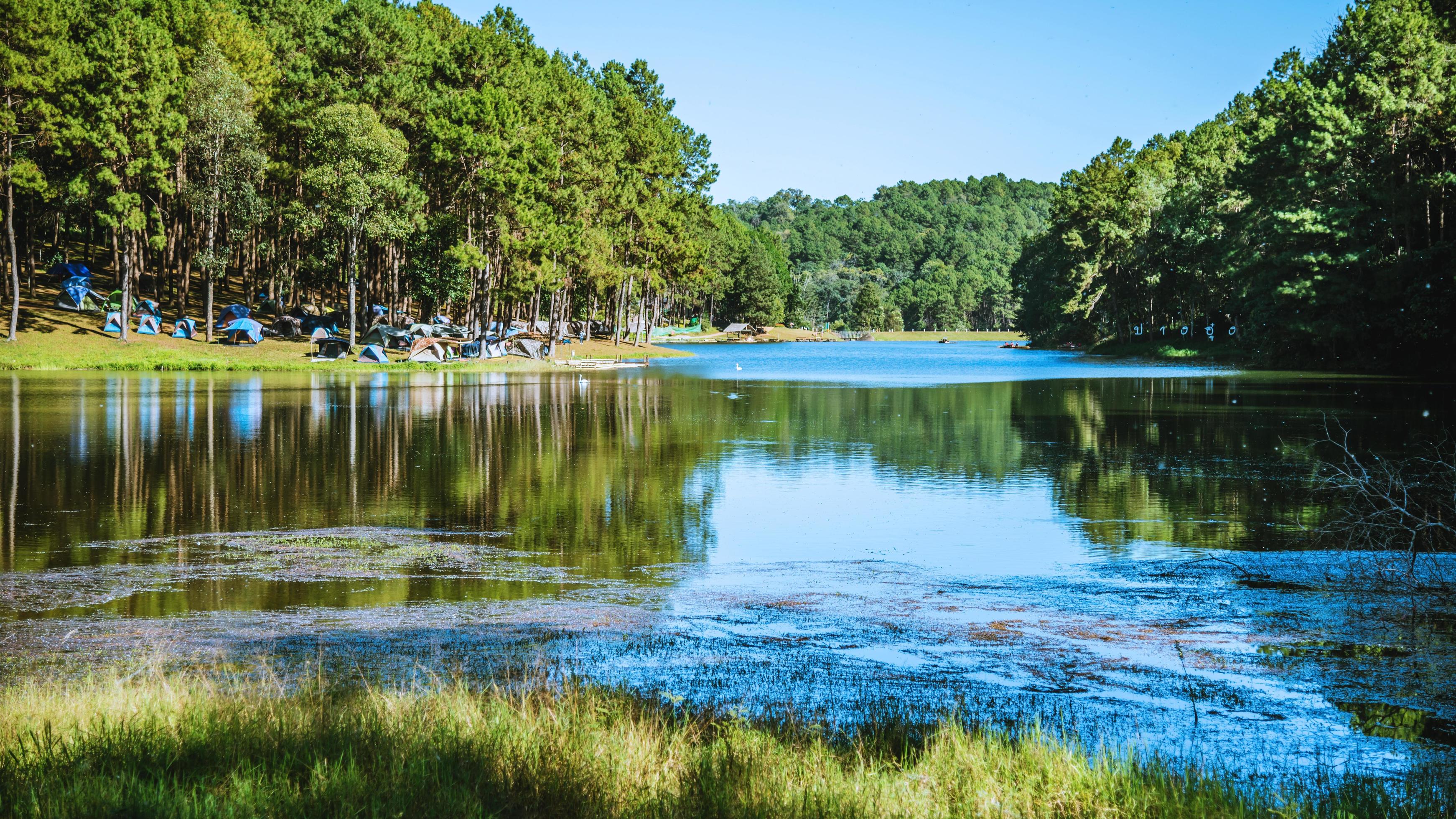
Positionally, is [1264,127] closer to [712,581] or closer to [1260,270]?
[1260,270]

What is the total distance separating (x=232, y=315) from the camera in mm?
63562

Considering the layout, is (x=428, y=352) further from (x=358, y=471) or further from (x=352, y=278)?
(x=358, y=471)

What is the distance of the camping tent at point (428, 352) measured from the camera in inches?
2466

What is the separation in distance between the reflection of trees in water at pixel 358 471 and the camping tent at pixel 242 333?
22.7 meters

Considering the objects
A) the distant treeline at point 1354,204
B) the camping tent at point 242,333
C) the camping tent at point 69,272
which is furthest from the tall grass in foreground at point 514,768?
the camping tent at point 69,272

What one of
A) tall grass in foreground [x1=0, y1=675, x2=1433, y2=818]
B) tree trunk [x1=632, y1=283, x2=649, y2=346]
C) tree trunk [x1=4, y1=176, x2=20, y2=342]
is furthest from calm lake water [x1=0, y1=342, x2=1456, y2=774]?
tree trunk [x1=632, y1=283, x2=649, y2=346]

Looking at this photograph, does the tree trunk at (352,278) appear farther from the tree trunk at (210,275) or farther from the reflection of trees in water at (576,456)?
the reflection of trees in water at (576,456)

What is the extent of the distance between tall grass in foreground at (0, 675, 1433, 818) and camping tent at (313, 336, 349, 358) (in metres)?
57.2

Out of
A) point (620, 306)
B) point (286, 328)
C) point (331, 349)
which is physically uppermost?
point (620, 306)

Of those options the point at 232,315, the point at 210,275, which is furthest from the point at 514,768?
the point at 232,315

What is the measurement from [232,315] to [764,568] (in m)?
58.0

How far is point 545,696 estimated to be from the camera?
24.7 feet

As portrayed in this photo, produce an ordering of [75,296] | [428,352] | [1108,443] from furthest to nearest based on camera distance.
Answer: [428,352] → [75,296] → [1108,443]

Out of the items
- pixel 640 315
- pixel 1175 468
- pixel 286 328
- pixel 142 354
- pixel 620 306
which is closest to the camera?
pixel 1175 468
